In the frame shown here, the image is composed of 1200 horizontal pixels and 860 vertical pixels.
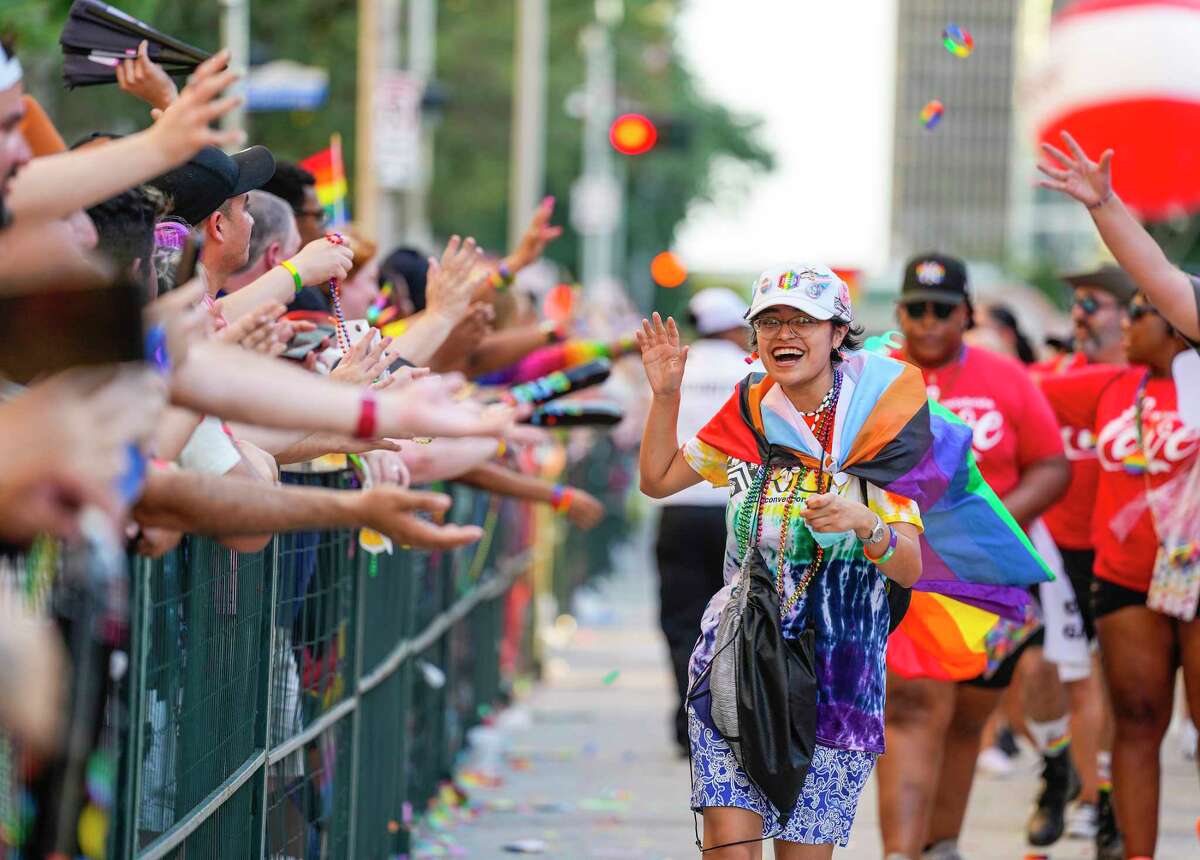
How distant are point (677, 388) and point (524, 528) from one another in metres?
8.06

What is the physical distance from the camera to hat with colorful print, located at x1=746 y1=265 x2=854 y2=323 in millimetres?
5465

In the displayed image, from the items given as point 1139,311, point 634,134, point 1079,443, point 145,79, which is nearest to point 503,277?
point 1139,311

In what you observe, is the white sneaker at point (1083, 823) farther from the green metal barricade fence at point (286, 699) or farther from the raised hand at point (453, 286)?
the raised hand at point (453, 286)

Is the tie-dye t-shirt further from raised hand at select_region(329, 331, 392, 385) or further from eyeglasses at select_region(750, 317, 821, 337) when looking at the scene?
raised hand at select_region(329, 331, 392, 385)

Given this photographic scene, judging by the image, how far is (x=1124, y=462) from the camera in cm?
748

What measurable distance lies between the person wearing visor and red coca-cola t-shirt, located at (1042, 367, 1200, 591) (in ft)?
6.30

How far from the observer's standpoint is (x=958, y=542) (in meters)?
6.08

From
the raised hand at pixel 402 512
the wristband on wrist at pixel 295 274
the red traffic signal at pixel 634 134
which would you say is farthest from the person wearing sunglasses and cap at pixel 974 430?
the red traffic signal at pixel 634 134

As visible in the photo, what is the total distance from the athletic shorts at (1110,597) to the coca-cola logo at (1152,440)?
1.39 ft

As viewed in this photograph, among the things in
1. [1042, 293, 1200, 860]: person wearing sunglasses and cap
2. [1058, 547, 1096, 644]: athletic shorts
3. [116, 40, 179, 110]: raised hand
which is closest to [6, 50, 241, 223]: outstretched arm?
[116, 40, 179, 110]: raised hand

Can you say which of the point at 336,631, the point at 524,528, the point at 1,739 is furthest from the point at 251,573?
the point at 524,528

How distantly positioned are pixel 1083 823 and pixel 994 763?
5.54 ft

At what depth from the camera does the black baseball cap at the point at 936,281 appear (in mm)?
7633

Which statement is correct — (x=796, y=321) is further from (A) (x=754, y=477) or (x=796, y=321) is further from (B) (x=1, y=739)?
(B) (x=1, y=739)
